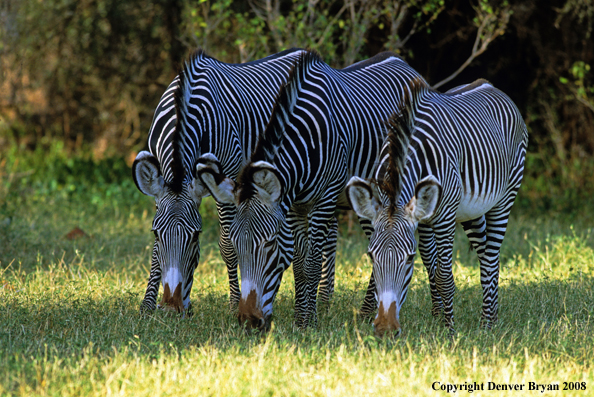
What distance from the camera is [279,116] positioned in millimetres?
5223

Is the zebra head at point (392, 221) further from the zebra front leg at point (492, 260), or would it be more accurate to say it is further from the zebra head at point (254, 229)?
the zebra front leg at point (492, 260)

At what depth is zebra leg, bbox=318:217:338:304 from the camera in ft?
22.3

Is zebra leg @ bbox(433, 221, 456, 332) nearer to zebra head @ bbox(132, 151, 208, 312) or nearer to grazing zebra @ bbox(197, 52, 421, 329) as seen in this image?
grazing zebra @ bbox(197, 52, 421, 329)

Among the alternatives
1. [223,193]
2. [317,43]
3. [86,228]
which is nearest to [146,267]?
[86,228]

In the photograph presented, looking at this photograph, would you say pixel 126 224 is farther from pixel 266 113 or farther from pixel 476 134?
pixel 476 134

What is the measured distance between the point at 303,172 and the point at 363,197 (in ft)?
2.12

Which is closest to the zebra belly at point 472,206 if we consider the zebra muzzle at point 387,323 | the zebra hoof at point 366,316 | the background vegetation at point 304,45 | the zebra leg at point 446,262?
the zebra leg at point 446,262

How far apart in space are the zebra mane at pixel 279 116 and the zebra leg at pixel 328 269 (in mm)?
1917

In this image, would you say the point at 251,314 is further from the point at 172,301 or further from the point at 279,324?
the point at 279,324

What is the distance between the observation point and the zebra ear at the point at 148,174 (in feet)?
16.9

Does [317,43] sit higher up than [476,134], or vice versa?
[317,43]

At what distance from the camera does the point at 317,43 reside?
376 inches

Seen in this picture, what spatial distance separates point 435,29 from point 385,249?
8242mm

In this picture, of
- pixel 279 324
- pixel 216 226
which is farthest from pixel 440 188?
pixel 216 226
